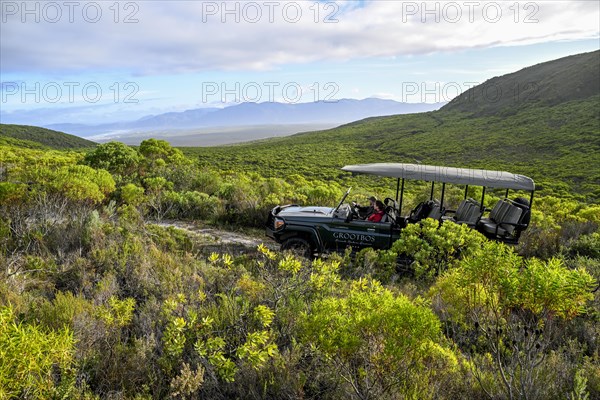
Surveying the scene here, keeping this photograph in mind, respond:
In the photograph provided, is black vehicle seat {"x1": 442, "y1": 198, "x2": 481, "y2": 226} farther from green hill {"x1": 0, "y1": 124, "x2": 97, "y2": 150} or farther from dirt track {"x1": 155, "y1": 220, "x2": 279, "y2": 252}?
green hill {"x1": 0, "y1": 124, "x2": 97, "y2": 150}

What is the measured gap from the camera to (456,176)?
7.49 m

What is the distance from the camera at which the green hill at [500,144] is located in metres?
46.7

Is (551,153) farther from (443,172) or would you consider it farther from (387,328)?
(387,328)

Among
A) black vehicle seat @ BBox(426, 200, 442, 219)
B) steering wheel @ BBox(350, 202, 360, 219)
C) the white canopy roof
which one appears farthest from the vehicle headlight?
black vehicle seat @ BBox(426, 200, 442, 219)

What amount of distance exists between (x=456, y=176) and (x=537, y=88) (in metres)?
128

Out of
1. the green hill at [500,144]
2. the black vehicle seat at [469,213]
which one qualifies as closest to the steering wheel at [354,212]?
the black vehicle seat at [469,213]

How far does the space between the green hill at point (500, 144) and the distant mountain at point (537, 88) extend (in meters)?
0.45

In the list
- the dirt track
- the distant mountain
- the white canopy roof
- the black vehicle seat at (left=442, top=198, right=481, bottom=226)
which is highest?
the distant mountain

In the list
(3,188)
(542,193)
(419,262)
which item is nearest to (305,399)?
(419,262)

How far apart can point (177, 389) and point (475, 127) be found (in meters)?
99.5

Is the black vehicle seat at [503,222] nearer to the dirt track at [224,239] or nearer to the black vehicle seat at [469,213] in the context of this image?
the black vehicle seat at [469,213]

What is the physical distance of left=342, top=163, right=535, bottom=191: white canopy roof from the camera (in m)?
7.29

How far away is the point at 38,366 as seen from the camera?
8.66ft

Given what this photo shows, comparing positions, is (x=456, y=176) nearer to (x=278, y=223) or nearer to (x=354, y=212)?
(x=354, y=212)
